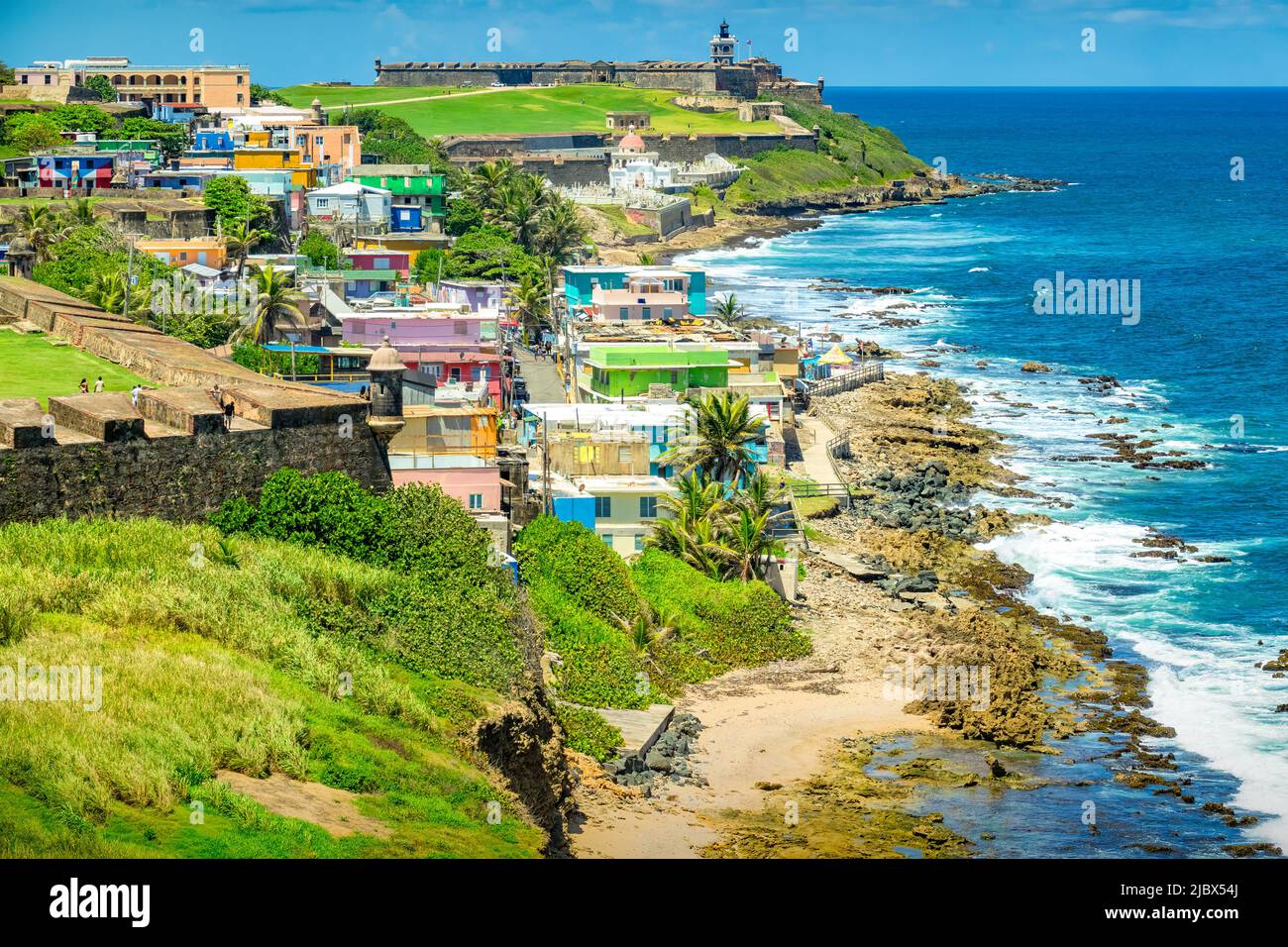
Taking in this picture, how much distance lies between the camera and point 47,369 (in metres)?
40.1

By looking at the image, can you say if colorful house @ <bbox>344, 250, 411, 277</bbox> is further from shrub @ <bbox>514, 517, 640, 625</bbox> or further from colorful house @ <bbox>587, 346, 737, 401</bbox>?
shrub @ <bbox>514, 517, 640, 625</bbox>

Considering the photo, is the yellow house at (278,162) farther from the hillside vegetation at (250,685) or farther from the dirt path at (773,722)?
the hillside vegetation at (250,685)

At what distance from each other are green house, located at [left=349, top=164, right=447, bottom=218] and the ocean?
23.9 m

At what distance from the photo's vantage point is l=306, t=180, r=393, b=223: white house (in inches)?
3743

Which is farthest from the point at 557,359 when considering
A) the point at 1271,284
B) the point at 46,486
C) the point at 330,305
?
the point at 1271,284

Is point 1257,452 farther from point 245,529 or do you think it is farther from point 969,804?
point 245,529

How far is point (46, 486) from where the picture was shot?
103 ft

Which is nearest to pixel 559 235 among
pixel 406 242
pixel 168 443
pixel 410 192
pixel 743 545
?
pixel 410 192

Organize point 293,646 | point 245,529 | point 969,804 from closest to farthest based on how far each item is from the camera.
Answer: point 293,646 < point 245,529 < point 969,804

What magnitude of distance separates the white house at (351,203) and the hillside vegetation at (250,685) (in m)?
61.0

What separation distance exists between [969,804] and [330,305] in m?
36.6

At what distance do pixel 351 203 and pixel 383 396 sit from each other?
2384 inches

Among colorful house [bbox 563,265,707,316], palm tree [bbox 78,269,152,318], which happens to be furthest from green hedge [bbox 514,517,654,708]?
colorful house [bbox 563,265,707,316]

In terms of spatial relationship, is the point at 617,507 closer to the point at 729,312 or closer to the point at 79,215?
the point at 79,215
